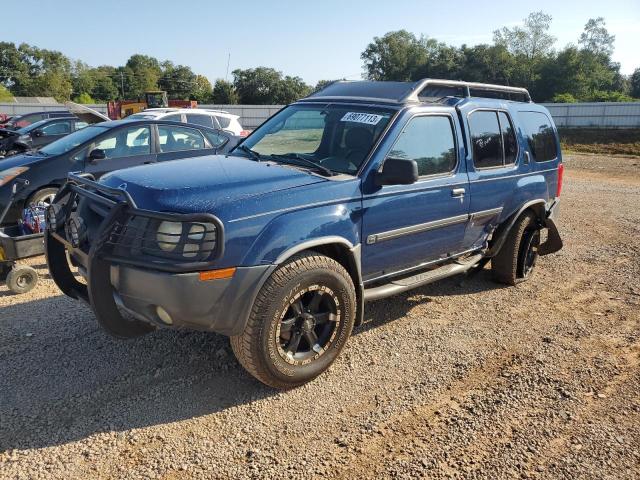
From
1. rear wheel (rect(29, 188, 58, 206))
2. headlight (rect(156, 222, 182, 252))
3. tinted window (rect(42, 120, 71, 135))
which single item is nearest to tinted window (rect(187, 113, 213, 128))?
tinted window (rect(42, 120, 71, 135))

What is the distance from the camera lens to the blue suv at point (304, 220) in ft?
10.4

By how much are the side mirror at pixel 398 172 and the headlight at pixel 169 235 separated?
5.04 ft

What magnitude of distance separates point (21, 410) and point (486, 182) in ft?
13.6

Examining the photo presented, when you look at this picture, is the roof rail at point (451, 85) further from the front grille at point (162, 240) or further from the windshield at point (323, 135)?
the front grille at point (162, 240)

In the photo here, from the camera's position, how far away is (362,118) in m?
4.41

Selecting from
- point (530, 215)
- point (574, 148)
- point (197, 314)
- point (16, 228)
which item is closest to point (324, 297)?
point (197, 314)

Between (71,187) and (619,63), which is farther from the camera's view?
(619,63)

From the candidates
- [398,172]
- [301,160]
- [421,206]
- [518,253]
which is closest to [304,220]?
[398,172]

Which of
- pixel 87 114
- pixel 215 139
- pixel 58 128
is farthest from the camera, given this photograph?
pixel 58 128

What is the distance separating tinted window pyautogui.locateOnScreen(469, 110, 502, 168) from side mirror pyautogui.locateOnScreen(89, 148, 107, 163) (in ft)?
16.6

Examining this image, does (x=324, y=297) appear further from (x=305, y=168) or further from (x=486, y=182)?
(x=486, y=182)

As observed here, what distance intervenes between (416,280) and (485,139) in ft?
5.32

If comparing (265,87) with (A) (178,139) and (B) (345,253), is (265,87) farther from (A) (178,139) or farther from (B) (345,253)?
(B) (345,253)

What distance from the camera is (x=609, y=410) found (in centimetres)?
354
